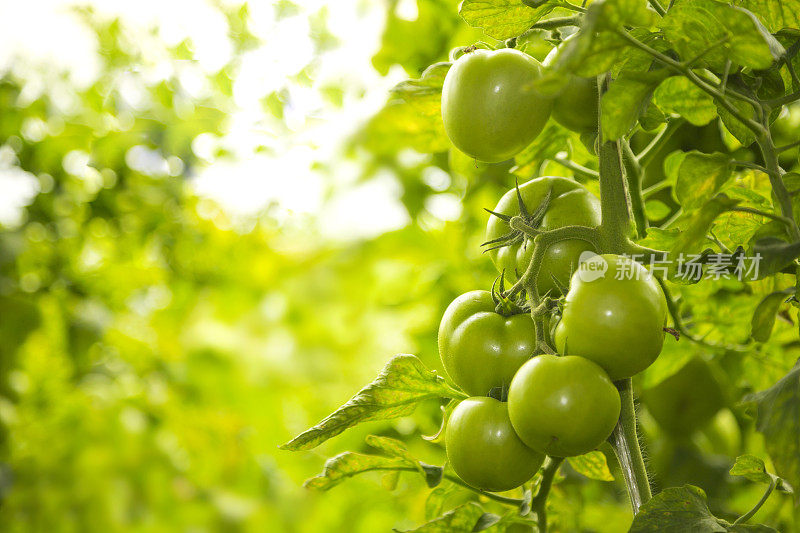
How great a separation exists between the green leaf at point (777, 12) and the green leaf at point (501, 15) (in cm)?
9

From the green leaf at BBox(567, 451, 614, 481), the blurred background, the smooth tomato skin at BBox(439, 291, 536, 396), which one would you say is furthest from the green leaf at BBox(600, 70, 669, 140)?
the blurred background

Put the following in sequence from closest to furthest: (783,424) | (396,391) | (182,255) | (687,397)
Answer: (783,424), (396,391), (687,397), (182,255)

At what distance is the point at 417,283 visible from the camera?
2.80 feet

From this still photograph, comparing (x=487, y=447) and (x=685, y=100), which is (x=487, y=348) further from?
(x=685, y=100)

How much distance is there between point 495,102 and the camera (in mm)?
330

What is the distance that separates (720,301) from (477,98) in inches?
10.5

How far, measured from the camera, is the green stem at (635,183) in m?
0.40

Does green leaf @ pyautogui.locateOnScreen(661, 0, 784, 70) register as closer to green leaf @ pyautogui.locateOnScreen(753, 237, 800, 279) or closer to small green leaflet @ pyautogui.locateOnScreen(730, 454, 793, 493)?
green leaf @ pyautogui.locateOnScreen(753, 237, 800, 279)

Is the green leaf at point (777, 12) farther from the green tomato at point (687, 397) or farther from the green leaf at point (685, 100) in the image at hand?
the green tomato at point (687, 397)

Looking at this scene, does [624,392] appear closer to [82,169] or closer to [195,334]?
[82,169]

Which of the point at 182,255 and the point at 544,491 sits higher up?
the point at 544,491

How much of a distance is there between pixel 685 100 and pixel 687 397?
403 millimetres

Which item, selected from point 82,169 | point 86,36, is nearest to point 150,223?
point 82,169

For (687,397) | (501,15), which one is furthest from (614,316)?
(687,397)
